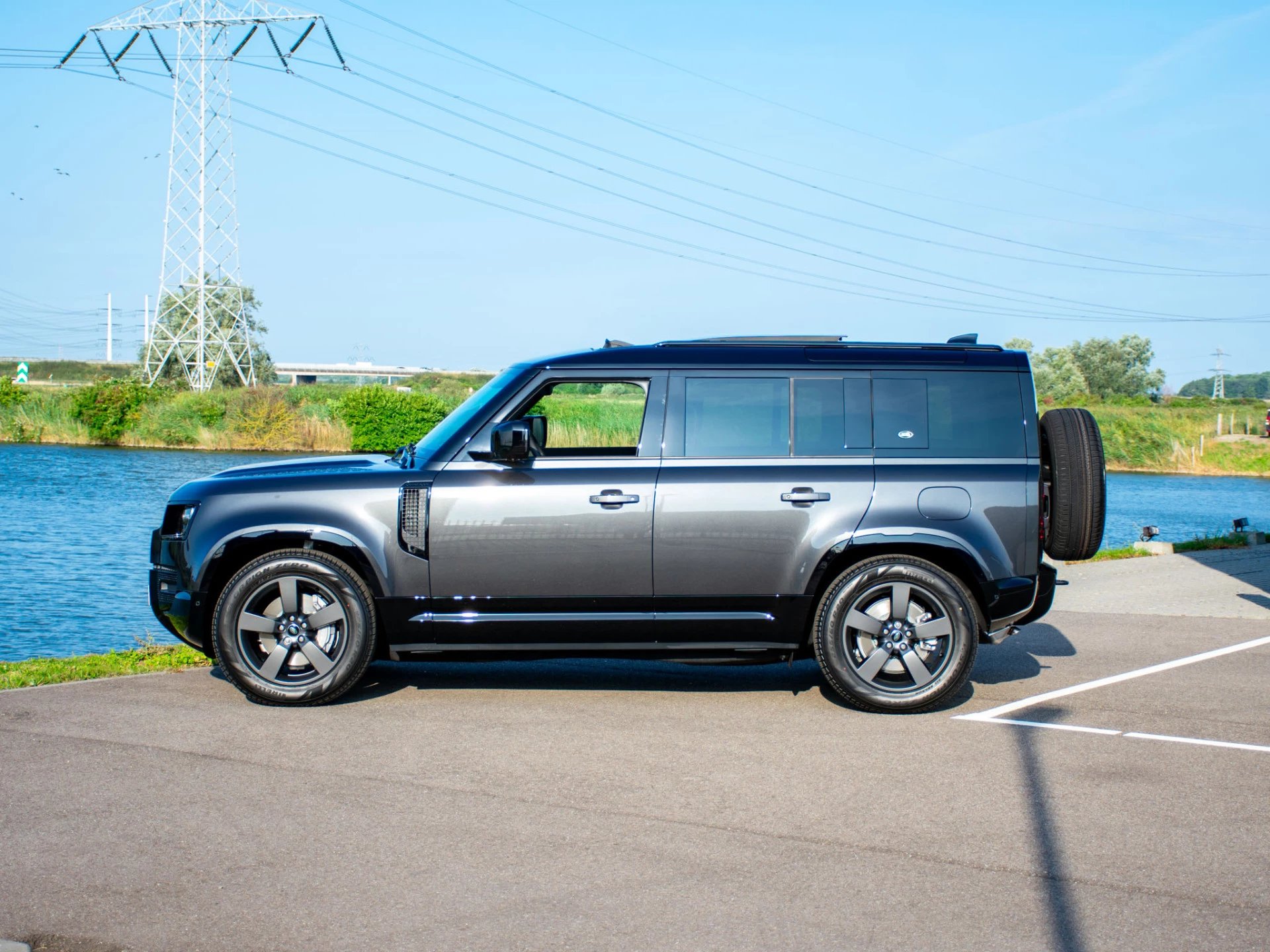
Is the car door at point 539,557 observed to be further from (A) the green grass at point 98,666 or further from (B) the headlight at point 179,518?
(A) the green grass at point 98,666

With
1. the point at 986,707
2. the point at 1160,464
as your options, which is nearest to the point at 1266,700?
the point at 986,707

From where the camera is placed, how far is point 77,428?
170ft

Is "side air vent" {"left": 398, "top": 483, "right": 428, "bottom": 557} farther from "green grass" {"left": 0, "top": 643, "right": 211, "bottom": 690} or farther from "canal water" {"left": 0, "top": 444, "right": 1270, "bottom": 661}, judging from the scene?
"canal water" {"left": 0, "top": 444, "right": 1270, "bottom": 661}

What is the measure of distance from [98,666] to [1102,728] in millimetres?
6428

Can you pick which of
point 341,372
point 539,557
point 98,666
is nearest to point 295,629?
point 539,557

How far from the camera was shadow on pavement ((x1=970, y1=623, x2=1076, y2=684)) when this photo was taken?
27.8 ft

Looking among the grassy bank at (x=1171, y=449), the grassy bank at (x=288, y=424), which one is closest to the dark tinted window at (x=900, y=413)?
the grassy bank at (x=288, y=424)

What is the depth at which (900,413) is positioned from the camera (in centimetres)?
746

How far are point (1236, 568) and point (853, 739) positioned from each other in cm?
1022

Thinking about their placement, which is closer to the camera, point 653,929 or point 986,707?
point 653,929

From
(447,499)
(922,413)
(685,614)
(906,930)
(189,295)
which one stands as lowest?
(906,930)

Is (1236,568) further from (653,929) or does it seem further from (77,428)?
(77,428)

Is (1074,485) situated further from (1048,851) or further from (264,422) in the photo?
(264,422)

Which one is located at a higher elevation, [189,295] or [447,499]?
[189,295]
